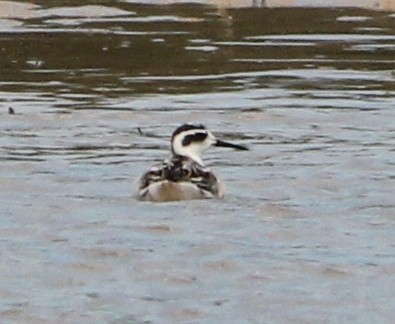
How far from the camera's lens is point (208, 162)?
15.6 m

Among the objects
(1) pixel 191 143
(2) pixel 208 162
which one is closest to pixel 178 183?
(1) pixel 191 143

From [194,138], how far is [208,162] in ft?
3.11

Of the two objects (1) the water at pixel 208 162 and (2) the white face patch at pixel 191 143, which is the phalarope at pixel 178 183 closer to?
(1) the water at pixel 208 162

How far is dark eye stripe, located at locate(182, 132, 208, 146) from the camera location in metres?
14.6

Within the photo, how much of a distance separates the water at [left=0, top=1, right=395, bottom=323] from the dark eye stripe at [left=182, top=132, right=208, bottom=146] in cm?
36

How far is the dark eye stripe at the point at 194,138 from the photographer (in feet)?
48.0

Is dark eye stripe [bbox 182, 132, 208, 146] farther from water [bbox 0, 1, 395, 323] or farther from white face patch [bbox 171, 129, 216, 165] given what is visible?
water [bbox 0, 1, 395, 323]

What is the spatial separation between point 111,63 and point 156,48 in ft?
4.15

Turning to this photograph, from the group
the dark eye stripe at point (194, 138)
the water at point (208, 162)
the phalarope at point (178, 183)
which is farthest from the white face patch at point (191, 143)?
the phalarope at point (178, 183)

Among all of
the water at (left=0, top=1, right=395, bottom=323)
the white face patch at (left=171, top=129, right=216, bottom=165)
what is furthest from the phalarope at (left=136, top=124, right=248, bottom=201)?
the white face patch at (left=171, top=129, right=216, bottom=165)

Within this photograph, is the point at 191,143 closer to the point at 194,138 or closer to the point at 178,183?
the point at 194,138

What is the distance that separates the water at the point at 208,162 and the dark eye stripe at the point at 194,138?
1.17 feet


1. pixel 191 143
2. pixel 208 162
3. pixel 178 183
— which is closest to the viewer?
pixel 178 183

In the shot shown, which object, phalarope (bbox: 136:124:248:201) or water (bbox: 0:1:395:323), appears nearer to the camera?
water (bbox: 0:1:395:323)
